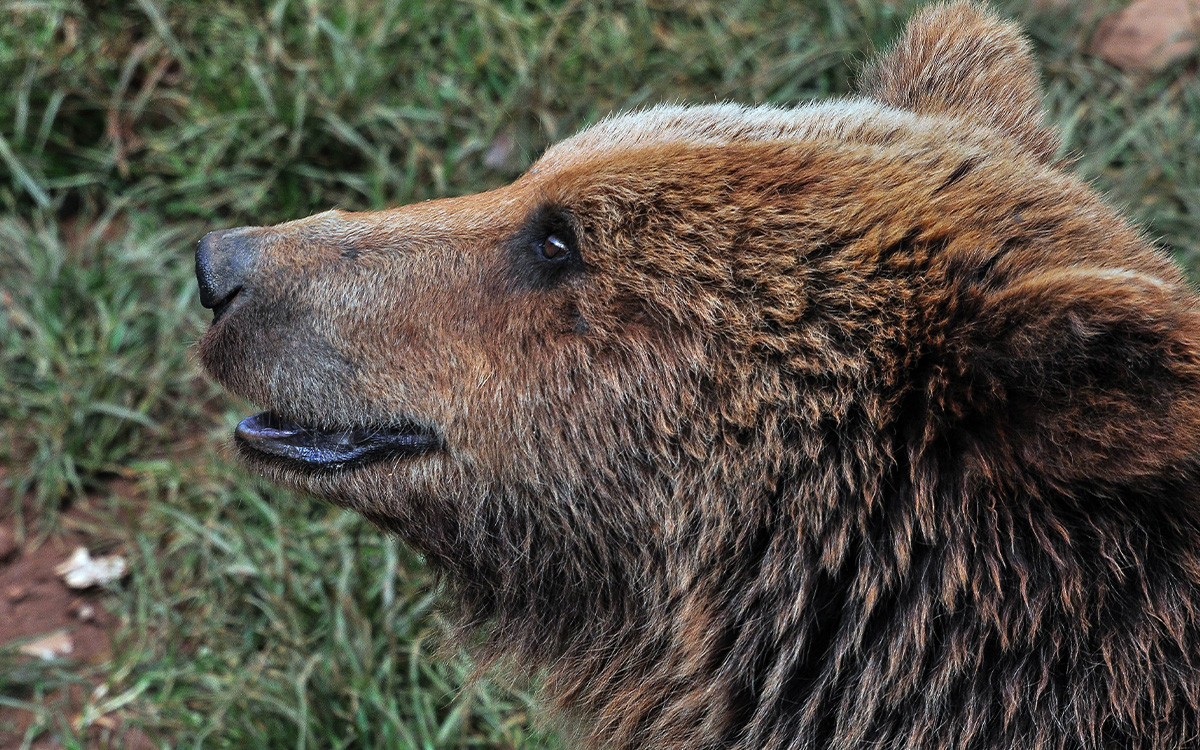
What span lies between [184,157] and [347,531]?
8.02 feet

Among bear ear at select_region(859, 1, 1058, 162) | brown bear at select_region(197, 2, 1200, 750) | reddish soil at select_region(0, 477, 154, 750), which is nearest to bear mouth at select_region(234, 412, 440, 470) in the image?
brown bear at select_region(197, 2, 1200, 750)

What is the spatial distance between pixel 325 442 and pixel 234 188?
3.21 meters

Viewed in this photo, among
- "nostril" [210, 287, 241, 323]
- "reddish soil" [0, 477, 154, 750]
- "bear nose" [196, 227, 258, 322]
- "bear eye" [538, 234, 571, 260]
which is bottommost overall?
"reddish soil" [0, 477, 154, 750]

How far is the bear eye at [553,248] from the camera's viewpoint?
2727 millimetres

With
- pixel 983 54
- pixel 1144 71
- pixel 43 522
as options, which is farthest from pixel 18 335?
pixel 1144 71

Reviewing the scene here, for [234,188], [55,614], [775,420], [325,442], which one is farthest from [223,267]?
[234,188]

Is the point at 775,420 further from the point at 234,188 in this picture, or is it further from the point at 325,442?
the point at 234,188

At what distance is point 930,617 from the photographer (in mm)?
2391

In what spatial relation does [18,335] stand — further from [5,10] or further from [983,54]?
[983,54]

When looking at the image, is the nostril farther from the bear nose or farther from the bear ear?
the bear ear

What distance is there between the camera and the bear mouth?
2787 millimetres

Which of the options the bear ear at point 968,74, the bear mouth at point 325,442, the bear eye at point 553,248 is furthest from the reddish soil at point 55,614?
the bear ear at point 968,74

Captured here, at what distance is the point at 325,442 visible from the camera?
2.89 m

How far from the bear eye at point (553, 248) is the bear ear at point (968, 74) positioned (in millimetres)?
1175
